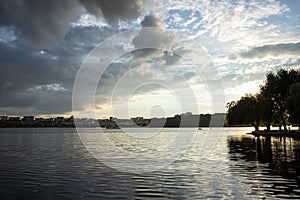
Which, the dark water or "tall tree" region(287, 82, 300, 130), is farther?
"tall tree" region(287, 82, 300, 130)

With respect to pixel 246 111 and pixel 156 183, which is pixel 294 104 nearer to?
pixel 246 111

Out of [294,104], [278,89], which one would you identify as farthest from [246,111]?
[294,104]

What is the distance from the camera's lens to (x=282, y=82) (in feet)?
385

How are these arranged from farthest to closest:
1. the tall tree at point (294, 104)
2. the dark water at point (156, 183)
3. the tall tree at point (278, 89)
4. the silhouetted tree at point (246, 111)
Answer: the silhouetted tree at point (246, 111) < the tall tree at point (278, 89) < the tall tree at point (294, 104) < the dark water at point (156, 183)

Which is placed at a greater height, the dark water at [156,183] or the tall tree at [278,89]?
the tall tree at [278,89]

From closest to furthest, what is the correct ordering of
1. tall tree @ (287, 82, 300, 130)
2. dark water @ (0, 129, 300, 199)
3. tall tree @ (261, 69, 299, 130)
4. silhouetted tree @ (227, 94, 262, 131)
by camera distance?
dark water @ (0, 129, 300, 199) → tall tree @ (287, 82, 300, 130) → tall tree @ (261, 69, 299, 130) → silhouetted tree @ (227, 94, 262, 131)

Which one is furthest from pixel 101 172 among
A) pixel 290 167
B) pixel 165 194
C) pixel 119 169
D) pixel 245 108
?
pixel 245 108

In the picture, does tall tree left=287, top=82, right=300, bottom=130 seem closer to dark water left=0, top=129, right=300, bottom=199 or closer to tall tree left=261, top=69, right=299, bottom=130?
tall tree left=261, top=69, right=299, bottom=130

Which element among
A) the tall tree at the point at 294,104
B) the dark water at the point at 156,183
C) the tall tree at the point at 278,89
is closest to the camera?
the dark water at the point at 156,183

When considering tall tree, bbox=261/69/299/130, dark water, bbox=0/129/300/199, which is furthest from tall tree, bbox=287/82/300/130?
dark water, bbox=0/129/300/199

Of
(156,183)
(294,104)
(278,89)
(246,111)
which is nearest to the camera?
(156,183)

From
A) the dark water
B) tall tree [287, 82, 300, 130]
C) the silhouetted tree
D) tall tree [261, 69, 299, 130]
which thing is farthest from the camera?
the silhouetted tree

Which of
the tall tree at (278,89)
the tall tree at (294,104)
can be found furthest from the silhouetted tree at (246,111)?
the tall tree at (294,104)

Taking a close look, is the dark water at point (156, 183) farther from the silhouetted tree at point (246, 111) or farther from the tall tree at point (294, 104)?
the silhouetted tree at point (246, 111)
